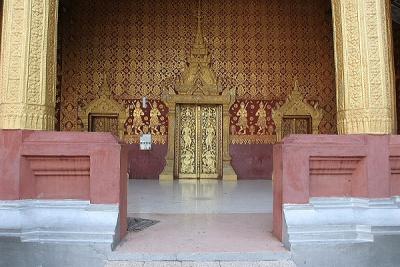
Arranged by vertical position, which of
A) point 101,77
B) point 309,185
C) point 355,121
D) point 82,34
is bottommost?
point 309,185

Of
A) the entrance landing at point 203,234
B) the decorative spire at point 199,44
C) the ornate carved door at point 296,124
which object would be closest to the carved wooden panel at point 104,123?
the decorative spire at point 199,44

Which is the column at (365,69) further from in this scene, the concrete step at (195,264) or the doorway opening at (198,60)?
the doorway opening at (198,60)

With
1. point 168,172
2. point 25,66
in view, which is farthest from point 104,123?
point 25,66

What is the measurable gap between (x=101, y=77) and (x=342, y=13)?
739 centimetres

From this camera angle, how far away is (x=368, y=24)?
11.3ft

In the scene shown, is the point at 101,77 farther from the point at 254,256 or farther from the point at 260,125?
the point at 254,256

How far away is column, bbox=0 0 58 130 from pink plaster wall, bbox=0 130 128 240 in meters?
0.39

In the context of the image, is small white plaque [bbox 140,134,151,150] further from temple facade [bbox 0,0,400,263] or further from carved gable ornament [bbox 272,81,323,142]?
carved gable ornament [bbox 272,81,323,142]

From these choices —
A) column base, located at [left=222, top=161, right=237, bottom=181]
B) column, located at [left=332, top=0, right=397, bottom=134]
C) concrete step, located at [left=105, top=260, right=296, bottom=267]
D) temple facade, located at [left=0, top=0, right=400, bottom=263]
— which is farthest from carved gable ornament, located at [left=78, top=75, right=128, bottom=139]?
concrete step, located at [left=105, top=260, right=296, bottom=267]

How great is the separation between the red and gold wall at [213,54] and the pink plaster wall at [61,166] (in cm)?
678

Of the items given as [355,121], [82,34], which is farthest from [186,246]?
[82,34]

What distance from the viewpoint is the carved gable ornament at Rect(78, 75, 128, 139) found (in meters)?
9.66

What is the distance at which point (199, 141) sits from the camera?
9.94 m

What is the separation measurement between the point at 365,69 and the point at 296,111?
259 inches
